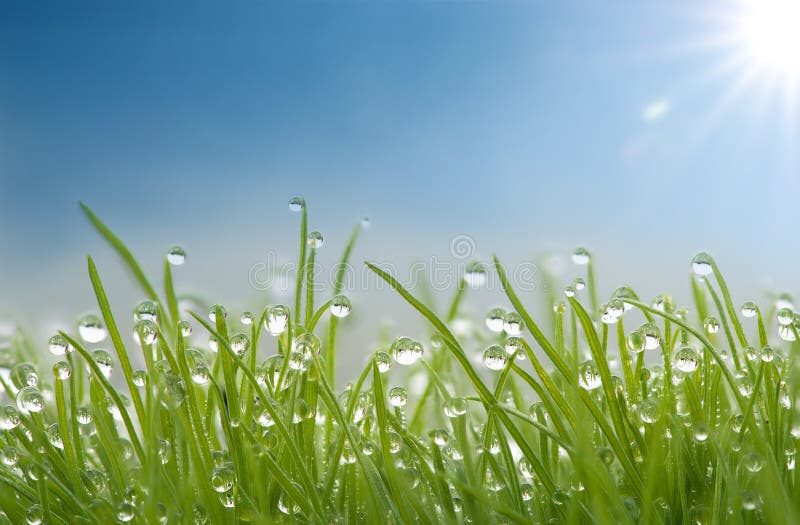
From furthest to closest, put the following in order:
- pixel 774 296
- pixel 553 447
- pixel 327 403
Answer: pixel 774 296, pixel 553 447, pixel 327 403

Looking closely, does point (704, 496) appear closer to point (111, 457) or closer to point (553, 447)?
point (553, 447)

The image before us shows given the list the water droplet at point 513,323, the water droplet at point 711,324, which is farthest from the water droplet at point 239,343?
the water droplet at point 711,324

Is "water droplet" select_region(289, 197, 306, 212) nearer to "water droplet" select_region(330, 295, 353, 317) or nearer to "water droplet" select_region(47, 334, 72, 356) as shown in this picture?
"water droplet" select_region(330, 295, 353, 317)

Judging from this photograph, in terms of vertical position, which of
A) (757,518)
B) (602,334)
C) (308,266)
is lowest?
(757,518)

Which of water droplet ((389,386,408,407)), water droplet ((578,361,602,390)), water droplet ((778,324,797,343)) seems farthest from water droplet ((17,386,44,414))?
water droplet ((778,324,797,343))

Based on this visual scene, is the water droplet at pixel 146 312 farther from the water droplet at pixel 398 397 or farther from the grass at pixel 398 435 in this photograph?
the water droplet at pixel 398 397

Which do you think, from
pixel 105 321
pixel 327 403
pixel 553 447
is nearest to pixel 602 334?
pixel 553 447

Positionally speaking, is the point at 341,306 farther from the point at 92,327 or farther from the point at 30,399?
the point at 30,399
